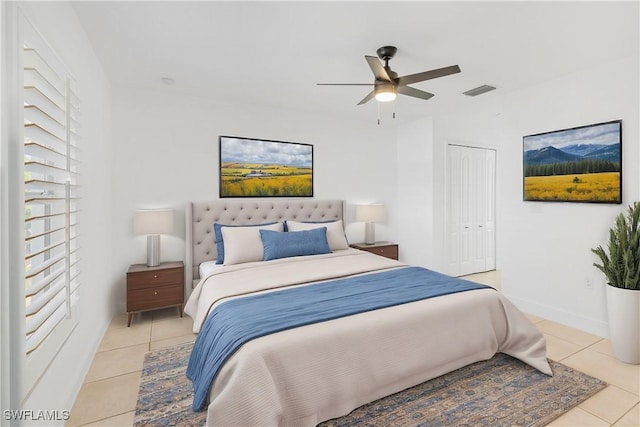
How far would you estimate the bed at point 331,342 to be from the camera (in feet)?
5.39

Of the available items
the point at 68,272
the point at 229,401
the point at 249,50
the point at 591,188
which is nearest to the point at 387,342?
the point at 229,401

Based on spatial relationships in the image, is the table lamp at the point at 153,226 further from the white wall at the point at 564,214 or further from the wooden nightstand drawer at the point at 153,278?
the white wall at the point at 564,214

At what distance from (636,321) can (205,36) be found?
411 centimetres

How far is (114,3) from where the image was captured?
204cm

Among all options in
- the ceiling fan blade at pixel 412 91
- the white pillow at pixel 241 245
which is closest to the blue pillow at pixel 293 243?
the white pillow at pixel 241 245

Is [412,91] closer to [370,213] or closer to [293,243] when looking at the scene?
[293,243]

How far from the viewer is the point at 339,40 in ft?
8.23

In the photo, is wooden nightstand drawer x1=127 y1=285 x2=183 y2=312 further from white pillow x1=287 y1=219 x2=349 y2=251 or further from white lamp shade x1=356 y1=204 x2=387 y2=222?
white lamp shade x1=356 y1=204 x2=387 y2=222

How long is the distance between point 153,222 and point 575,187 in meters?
4.45

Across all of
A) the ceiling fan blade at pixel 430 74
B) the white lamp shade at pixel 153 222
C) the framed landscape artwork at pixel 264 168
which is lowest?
the white lamp shade at pixel 153 222

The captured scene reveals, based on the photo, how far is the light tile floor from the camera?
1931 mm

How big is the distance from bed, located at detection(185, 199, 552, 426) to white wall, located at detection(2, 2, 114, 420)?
0.75 m

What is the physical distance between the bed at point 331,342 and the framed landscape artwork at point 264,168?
4.23 feet

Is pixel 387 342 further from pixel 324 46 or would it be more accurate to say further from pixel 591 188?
pixel 591 188
